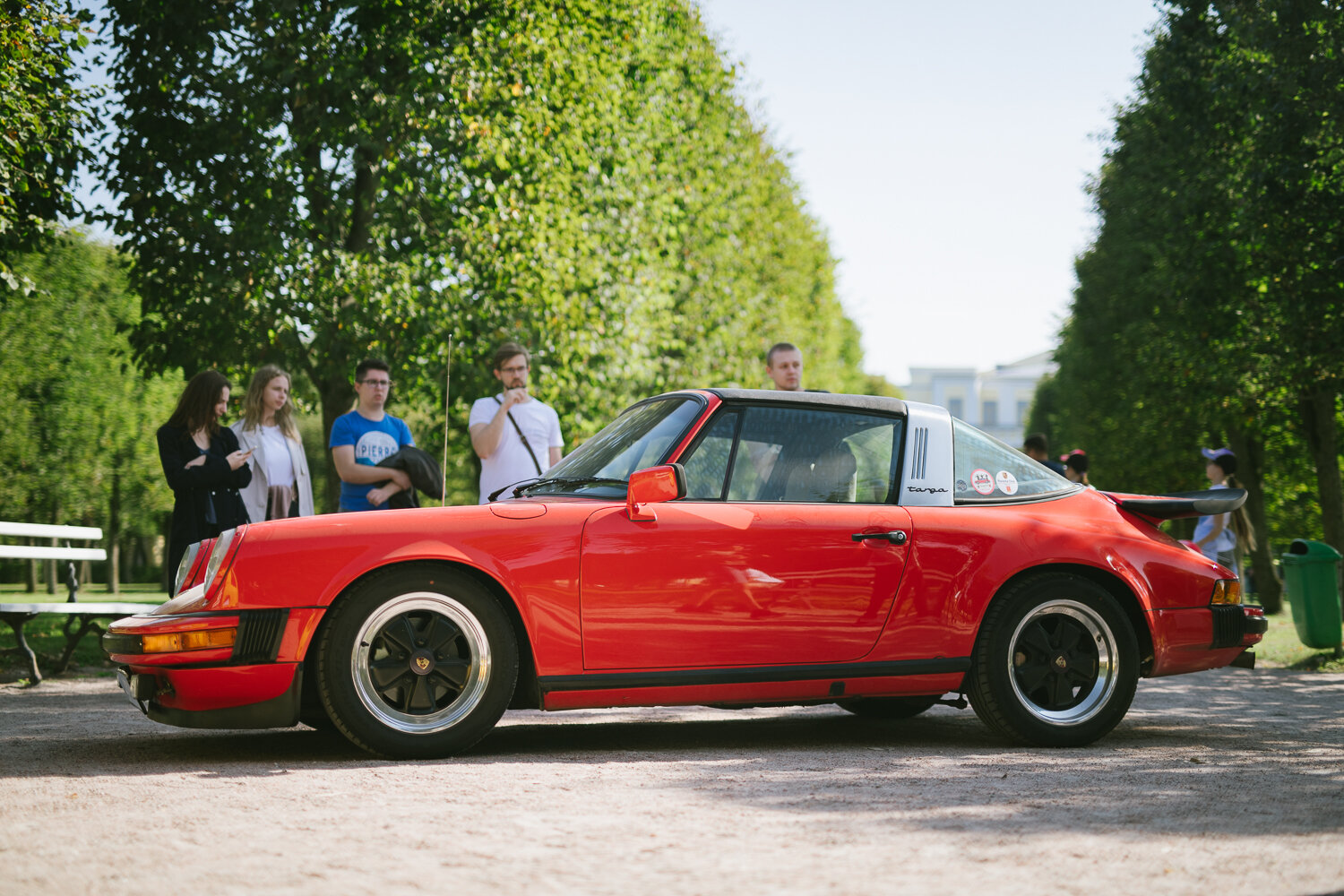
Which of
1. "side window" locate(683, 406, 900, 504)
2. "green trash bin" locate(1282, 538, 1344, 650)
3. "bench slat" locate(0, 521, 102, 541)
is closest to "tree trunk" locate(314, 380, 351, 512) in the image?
"bench slat" locate(0, 521, 102, 541)

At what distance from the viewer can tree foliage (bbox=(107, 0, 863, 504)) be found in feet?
50.9

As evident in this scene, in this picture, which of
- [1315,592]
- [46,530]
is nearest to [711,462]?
[46,530]

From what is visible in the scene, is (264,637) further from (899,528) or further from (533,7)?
(533,7)

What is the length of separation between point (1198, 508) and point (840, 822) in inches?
127

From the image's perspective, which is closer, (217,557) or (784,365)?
(217,557)

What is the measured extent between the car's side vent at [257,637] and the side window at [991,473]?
10.2ft

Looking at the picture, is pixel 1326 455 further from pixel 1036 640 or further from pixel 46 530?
pixel 46 530

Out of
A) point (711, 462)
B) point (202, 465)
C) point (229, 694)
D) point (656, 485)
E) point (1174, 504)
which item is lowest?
point (229, 694)

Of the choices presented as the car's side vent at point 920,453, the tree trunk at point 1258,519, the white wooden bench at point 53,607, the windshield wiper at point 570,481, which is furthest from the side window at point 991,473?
the tree trunk at point 1258,519

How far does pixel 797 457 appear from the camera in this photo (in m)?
5.99

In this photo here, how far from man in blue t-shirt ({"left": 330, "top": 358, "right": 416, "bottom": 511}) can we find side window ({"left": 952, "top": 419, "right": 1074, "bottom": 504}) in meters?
3.33

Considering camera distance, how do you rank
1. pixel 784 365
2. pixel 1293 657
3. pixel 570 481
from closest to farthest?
pixel 570 481, pixel 784 365, pixel 1293 657

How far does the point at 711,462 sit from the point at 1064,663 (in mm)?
1922

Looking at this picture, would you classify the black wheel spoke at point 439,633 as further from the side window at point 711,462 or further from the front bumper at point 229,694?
the side window at point 711,462
